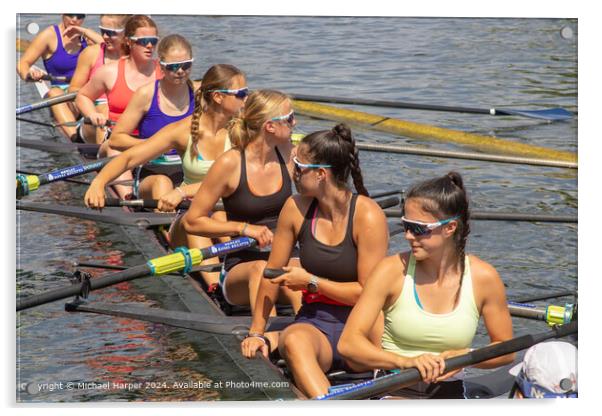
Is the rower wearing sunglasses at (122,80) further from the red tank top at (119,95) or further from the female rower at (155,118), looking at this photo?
the female rower at (155,118)

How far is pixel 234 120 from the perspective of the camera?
6016 millimetres

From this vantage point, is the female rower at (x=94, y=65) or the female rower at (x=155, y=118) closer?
the female rower at (x=155, y=118)

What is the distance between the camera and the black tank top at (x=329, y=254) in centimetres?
528

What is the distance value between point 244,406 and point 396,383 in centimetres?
87

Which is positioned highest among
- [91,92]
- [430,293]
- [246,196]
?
[91,92]

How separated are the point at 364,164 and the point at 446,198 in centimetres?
407

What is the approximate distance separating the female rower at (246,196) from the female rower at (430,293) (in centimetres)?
112

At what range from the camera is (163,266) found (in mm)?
6113

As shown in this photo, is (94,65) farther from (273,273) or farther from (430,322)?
(430,322)

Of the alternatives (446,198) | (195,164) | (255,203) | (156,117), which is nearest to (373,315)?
(446,198)

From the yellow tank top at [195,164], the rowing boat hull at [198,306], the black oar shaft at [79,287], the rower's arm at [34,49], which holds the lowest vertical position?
the rowing boat hull at [198,306]

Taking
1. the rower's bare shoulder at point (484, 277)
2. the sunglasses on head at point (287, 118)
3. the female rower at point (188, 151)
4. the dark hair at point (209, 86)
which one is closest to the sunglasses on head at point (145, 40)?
the female rower at point (188, 151)

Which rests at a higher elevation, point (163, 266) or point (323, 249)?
point (323, 249)

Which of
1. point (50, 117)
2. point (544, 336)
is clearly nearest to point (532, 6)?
point (544, 336)
